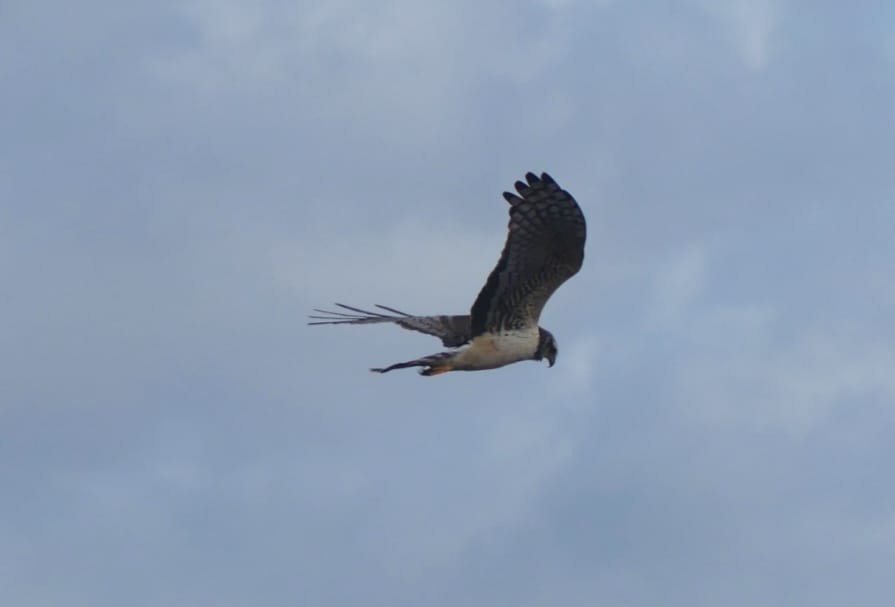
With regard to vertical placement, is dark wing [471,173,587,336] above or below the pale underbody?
above

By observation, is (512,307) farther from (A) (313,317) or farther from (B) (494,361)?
(A) (313,317)

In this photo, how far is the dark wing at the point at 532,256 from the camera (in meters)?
23.7

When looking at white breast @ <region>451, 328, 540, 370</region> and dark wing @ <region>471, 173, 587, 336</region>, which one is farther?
white breast @ <region>451, 328, 540, 370</region>

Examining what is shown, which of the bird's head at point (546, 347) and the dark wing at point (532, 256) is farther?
the bird's head at point (546, 347)

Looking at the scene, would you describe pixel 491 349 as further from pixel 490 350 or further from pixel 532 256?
pixel 532 256

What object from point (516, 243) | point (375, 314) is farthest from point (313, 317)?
point (516, 243)

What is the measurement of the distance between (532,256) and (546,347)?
4.51 feet

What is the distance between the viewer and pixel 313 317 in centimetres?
2566

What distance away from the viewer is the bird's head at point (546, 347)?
25.2 m

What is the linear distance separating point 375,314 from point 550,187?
3.26 metres

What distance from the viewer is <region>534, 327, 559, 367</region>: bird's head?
82.6 feet

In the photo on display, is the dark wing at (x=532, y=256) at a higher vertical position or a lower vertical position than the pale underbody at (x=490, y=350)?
higher

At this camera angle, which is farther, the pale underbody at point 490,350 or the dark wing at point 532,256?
the pale underbody at point 490,350

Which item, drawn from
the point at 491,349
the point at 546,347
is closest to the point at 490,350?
the point at 491,349
